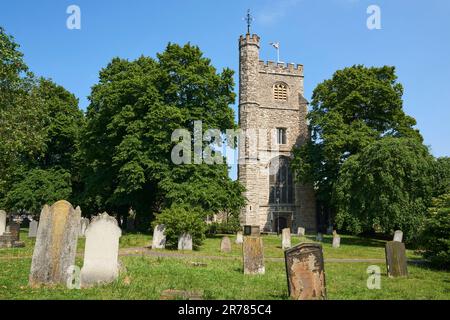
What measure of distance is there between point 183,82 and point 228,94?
3.52m

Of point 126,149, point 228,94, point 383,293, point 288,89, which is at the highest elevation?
point 288,89

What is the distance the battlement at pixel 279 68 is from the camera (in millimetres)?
37031

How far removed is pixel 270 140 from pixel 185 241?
68.2ft

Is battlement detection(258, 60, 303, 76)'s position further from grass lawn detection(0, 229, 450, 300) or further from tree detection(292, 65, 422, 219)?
grass lawn detection(0, 229, 450, 300)

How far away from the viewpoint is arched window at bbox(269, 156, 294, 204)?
35.4m

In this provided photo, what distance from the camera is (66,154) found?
108 ft

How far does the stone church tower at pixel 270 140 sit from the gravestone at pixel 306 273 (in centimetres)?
2539

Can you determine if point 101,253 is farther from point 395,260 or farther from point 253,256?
point 395,260

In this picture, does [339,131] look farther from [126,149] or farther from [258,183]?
[126,149]

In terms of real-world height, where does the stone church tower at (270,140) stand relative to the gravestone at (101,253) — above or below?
above

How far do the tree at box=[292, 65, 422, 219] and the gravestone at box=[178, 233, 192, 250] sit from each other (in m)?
15.3

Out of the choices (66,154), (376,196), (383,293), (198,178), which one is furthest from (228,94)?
(383,293)

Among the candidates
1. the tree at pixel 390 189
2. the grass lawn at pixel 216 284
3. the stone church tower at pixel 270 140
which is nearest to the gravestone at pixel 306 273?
the grass lawn at pixel 216 284

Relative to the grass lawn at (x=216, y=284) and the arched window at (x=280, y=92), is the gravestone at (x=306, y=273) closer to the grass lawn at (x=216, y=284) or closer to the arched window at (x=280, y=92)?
the grass lawn at (x=216, y=284)
